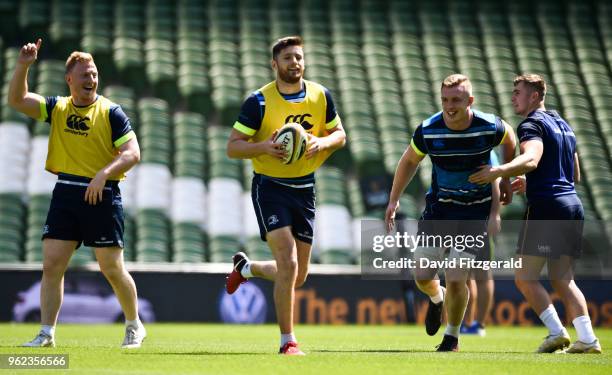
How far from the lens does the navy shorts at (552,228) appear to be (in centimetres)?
823

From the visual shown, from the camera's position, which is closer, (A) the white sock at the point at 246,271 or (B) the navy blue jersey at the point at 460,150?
(B) the navy blue jersey at the point at 460,150

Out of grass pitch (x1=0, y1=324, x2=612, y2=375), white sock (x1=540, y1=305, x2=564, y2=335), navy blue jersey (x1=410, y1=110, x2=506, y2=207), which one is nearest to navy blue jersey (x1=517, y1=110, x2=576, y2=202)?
navy blue jersey (x1=410, y1=110, x2=506, y2=207)

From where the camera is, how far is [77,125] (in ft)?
26.7

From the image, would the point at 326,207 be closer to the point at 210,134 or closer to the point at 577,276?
the point at 210,134

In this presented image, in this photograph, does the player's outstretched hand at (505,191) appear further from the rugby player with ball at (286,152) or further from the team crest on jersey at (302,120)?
the team crest on jersey at (302,120)

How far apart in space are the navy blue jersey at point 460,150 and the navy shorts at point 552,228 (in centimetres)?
40

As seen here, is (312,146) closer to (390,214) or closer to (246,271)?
(390,214)

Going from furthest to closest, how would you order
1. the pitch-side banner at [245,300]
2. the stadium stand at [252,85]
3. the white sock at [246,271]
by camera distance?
the stadium stand at [252,85]
the pitch-side banner at [245,300]
the white sock at [246,271]

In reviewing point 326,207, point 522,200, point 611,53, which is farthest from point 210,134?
point 611,53

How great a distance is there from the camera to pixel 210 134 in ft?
62.8

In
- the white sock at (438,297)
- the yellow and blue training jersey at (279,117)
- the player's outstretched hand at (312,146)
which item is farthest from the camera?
the white sock at (438,297)

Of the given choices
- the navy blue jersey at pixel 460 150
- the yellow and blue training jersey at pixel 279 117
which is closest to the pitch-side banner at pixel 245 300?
the navy blue jersey at pixel 460 150

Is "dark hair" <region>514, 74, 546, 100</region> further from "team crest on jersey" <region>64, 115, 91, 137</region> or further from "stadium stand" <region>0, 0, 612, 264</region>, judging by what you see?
"stadium stand" <region>0, 0, 612, 264</region>

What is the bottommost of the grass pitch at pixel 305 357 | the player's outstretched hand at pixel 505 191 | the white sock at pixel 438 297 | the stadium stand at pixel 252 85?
the grass pitch at pixel 305 357
